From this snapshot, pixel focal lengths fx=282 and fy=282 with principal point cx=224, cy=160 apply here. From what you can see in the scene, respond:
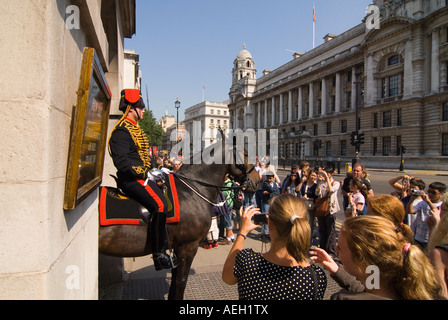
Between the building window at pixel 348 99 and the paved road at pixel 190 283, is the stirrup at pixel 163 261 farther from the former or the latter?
the building window at pixel 348 99

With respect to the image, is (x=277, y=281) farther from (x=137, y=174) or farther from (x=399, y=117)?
(x=399, y=117)

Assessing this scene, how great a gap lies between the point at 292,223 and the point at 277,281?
1.42 ft

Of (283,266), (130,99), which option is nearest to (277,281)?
(283,266)

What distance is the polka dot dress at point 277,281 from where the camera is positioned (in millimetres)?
2033

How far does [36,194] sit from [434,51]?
46168mm

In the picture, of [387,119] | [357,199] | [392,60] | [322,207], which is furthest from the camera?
[387,119]

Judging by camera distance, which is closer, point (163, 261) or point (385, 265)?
point (385, 265)

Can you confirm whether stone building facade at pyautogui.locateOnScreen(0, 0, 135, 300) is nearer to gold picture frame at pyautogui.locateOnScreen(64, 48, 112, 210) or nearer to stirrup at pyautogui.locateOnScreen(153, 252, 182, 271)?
gold picture frame at pyautogui.locateOnScreen(64, 48, 112, 210)

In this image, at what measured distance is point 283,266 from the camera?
83.2 inches

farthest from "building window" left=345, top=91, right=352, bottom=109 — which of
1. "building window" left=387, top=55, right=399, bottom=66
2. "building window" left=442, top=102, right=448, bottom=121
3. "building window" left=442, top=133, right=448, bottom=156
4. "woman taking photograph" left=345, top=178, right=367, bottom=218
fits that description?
"woman taking photograph" left=345, top=178, right=367, bottom=218

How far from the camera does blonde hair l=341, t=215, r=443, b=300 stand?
1717mm

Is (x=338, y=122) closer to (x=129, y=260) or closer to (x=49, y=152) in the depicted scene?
(x=129, y=260)

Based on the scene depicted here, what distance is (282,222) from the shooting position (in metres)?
2.18
